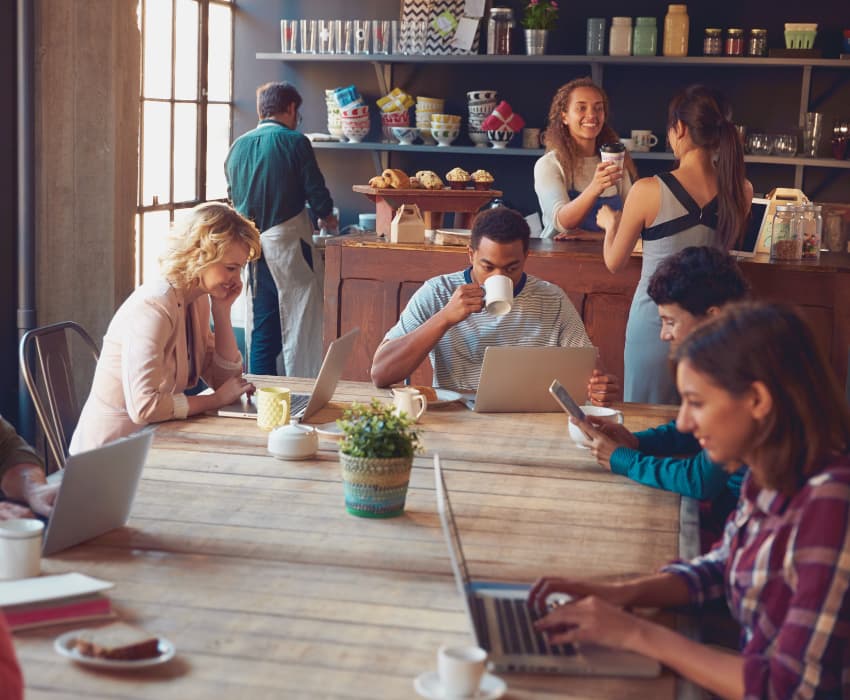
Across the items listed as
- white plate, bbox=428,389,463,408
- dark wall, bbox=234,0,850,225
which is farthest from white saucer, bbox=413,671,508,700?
dark wall, bbox=234,0,850,225

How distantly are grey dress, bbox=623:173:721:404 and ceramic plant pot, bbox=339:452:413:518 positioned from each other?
1.77m

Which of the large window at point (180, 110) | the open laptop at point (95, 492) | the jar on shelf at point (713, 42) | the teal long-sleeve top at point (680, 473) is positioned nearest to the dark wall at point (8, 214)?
the large window at point (180, 110)

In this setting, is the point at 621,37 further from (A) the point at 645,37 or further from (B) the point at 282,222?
(B) the point at 282,222

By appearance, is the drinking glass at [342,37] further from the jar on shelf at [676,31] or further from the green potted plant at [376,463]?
the green potted plant at [376,463]

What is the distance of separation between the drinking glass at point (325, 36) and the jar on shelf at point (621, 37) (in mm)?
1579

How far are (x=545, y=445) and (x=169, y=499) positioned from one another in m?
0.90

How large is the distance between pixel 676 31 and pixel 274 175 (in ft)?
7.58

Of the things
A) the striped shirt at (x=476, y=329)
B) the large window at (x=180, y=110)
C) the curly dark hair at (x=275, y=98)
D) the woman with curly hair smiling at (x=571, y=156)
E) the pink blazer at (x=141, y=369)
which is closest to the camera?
the pink blazer at (x=141, y=369)

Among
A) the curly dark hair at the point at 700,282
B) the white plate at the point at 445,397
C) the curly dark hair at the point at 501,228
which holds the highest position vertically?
the curly dark hair at the point at 501,228

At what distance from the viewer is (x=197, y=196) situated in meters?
6.20

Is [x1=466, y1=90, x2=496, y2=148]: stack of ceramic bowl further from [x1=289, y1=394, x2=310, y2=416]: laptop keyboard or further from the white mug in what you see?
the white mug

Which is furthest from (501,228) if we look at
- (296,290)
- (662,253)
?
(296,290)

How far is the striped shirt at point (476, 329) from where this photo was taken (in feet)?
10.5

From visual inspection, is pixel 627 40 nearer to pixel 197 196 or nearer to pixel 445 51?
pixel 445 51
